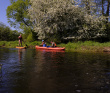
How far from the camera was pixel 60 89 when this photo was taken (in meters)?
3.70

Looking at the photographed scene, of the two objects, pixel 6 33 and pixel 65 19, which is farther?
pixel 6 33

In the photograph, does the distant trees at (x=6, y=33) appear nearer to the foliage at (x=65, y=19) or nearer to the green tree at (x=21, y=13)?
the green tree at (x=21, y=13)

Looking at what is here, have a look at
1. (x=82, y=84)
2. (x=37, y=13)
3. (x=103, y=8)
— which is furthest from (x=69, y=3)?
(x=82, y=84)

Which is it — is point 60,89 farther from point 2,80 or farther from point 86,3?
point 86,3

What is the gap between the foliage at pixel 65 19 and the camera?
21.0m

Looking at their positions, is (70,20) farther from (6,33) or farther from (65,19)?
(6,33)

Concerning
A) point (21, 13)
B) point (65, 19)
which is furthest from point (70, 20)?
point (21, 13)

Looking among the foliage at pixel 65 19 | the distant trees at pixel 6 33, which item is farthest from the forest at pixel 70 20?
the distant trees at pixel 6 33

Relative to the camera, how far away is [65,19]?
21516 mm

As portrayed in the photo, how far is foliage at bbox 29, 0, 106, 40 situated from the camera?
21.0m

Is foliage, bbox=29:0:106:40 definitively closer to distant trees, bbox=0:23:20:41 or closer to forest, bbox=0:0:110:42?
forest, bbox=0:0:110:42

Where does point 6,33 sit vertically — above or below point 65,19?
below

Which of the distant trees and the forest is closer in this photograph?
the forest

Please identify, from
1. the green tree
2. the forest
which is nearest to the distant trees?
the green tree
